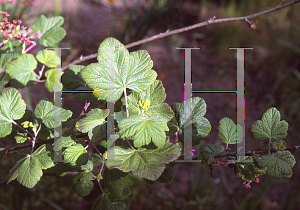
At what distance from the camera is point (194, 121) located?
0.44 meters

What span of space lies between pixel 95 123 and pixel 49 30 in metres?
0.37

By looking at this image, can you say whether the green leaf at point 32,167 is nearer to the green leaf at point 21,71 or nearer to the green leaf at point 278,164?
the green leaf at point 21,71

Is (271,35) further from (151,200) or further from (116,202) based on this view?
(116,202)

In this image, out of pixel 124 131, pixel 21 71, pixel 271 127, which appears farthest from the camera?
pixel 21 71

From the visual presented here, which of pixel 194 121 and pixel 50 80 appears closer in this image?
pixel 194 121

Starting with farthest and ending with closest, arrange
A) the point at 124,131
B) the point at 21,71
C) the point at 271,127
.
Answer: the point at 21,71, the point at 271,127, the point at 124,131

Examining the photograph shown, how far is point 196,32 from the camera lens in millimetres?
2291

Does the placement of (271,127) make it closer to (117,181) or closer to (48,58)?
(117,181)

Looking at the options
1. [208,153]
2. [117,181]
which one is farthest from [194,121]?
[117,181]

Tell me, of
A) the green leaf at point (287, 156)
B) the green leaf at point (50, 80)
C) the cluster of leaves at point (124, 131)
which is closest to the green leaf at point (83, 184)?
the cluster of leaves at point (124, 131)

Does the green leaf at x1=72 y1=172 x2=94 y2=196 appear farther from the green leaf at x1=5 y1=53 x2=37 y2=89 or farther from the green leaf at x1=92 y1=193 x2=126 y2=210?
the green leaf at x1=5 y1=53 x2=37 y2=89

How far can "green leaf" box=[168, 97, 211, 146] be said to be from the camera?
1.43 ft

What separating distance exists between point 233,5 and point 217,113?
0.99 m

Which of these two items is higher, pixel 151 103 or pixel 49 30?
pixel 49 30
